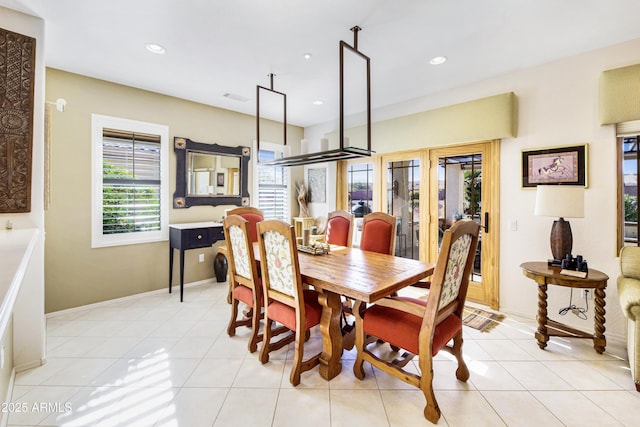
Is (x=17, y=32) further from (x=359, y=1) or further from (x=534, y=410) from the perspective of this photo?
(x=534, y=410)

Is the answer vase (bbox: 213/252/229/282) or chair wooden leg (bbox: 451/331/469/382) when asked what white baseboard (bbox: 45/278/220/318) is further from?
chair wooden leg (bbox: 451/331/469/382)

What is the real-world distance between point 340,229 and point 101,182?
2882 mm

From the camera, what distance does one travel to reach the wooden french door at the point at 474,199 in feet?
11.0

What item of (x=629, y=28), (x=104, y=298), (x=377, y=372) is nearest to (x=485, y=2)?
(x=629, y=28)

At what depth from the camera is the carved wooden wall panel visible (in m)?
2.14

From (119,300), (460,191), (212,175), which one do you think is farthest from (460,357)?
(212,175)

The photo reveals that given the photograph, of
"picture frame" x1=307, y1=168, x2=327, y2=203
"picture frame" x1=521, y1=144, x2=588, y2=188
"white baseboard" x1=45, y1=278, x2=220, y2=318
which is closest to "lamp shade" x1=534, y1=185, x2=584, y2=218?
"picture frame" x1=521, y1=144, x2=588, y2=188

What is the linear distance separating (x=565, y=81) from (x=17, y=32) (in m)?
4.75

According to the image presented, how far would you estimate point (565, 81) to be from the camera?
2.86 m

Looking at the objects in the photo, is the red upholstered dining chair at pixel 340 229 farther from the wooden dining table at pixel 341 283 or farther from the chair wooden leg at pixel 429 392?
the chair wooden leg at pixel 429 392

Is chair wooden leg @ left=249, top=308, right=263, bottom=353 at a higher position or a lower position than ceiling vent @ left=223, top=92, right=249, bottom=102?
lower

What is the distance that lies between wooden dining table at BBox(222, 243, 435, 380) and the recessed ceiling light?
7.87 ft

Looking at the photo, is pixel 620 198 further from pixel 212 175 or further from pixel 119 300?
pixel 119 300

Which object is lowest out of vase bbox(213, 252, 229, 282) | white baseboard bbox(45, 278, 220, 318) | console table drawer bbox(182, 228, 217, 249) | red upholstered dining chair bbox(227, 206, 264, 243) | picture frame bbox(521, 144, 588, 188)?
white baseboard bbox(45, 278, 220, 318)
